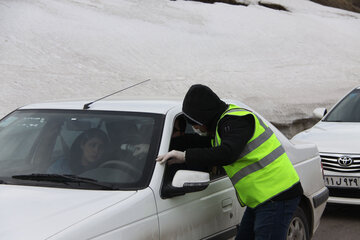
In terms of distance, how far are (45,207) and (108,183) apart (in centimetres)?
49

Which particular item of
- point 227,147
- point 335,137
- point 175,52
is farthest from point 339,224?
point 175,52

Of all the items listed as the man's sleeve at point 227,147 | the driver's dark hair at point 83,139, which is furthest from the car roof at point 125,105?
the man's sleeve at point 227,147

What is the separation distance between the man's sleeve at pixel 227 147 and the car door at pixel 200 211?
256mm

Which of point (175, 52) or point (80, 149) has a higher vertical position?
point (80, 149)

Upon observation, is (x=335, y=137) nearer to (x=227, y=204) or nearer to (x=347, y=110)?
(x=347, y=110)

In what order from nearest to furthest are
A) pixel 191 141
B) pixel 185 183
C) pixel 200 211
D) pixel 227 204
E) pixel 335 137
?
pixel 185 183 < pixel 200 211 < pixel 227 204 < pixel 191 141 < pixel 335 137

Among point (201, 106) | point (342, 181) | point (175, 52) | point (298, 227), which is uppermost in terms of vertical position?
point (201, 106)

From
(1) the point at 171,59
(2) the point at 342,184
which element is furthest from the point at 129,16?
(2) the point at 342,184

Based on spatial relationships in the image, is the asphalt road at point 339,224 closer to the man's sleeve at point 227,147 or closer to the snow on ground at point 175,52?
the man's sleeve at point 227,147

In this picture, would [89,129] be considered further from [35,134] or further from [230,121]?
[230,121]

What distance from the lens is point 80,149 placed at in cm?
379

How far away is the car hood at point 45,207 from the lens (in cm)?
277

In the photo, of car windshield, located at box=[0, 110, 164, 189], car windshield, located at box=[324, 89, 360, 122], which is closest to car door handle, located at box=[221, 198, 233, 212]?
car windshield, located at box=[0, 110, 164, 189]

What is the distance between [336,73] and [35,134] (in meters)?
27.5
